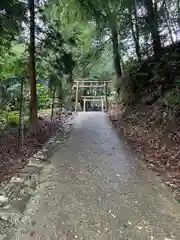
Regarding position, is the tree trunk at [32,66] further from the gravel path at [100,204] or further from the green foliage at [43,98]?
the green foliage at [43,98]

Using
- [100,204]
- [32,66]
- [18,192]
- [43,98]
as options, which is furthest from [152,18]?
[43,98]

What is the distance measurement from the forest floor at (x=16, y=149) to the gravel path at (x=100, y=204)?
19.8 inches

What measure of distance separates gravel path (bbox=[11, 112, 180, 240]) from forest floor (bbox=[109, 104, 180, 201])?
0.19m

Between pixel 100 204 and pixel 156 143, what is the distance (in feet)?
8.50

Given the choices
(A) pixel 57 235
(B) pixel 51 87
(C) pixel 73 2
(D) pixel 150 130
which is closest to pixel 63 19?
(C) pixel 73 2

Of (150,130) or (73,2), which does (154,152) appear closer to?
(150,130)

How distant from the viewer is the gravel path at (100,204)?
2627 mm

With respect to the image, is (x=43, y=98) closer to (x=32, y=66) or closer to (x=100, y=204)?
(x=32, y=66)

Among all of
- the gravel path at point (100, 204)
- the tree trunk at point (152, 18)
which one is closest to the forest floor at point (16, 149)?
the gravel path at point (100, 204)

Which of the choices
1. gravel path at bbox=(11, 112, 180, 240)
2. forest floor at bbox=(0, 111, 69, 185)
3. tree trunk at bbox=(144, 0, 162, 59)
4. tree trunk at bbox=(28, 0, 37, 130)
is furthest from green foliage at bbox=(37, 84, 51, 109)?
gravel path at bbox=(11, 112, 180, 240)

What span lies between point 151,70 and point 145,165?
4.45 meters

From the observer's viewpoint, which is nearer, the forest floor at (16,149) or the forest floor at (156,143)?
the forest floor at (156,143)

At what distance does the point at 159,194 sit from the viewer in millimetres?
3453

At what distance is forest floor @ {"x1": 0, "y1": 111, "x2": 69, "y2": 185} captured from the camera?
424cm
